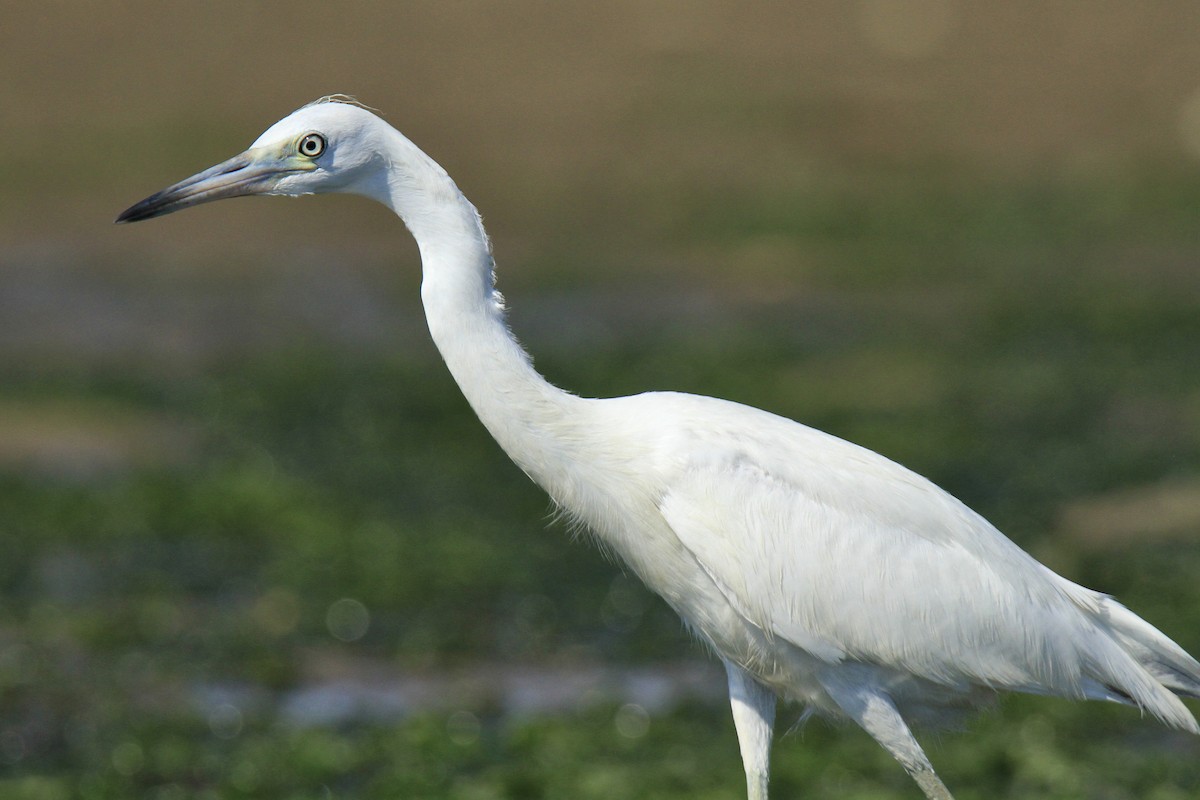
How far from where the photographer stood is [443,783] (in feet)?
20.0

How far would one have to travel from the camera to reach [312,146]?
13.5 ft

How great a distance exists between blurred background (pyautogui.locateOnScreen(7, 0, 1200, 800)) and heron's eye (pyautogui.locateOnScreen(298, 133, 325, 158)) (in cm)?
287

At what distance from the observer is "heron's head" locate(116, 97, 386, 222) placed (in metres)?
4.10

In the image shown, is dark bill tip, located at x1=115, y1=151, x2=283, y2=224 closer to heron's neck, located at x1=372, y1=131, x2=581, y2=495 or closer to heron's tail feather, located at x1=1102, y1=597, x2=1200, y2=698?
heron's neck, located at x1=372, y1=131, x2=581, y2=495

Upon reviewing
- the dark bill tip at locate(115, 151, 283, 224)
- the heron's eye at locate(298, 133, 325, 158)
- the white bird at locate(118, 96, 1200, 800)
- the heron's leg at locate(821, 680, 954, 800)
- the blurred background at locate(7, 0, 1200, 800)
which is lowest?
the blurred background at locate(7, 0, 1200, 800)

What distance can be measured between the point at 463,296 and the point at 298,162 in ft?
1.83

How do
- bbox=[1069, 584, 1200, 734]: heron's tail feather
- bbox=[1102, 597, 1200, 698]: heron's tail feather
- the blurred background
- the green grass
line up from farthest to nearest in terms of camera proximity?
the blurred background < the green grass < bbox=[1102, 597, 1200, 698]: heron's tail feather < bbox=[1069, 584, 1200, 734]: heron's tail feather

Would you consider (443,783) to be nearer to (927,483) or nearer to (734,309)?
(927,483)

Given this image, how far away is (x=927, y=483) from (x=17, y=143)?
18.4m

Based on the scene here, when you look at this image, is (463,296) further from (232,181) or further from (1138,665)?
(1138,665)

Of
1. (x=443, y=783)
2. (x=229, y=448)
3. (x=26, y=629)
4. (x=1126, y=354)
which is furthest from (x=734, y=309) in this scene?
(x=443, y=783)

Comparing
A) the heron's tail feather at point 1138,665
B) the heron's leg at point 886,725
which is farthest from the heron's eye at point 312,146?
the heron's tail feather at point 1138,665

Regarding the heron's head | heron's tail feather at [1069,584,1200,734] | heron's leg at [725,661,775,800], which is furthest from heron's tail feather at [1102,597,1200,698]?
the heron's head

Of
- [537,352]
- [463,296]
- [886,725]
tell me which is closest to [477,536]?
[537,352]
